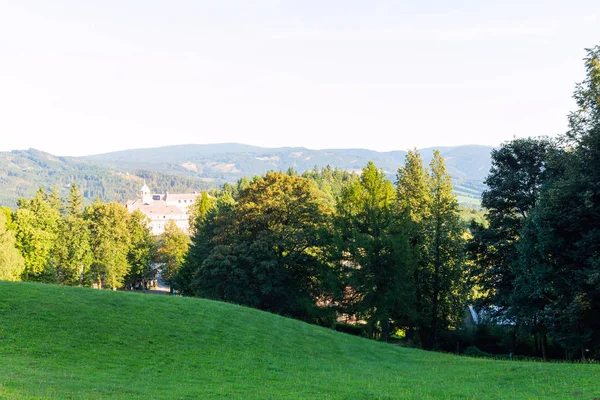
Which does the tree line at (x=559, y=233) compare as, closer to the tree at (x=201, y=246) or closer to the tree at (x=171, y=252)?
the tree at (x=201, y=246)

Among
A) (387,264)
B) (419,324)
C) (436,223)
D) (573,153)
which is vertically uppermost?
(573,153)

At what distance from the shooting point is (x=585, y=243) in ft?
84.0

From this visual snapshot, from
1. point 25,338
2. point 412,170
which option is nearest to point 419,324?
point 412,170

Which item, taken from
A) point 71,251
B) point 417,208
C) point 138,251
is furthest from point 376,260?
point 138,251

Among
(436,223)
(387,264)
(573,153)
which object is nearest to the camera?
(573,153)

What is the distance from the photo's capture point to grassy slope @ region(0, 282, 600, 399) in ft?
55.6

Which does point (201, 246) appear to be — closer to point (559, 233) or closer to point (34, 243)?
point (34, 243)

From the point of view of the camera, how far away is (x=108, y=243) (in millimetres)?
73812

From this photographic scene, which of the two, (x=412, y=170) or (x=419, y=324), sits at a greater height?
(x=412, y=170)

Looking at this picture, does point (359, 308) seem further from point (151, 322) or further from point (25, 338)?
point (25, 338)

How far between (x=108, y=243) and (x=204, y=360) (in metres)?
57.0

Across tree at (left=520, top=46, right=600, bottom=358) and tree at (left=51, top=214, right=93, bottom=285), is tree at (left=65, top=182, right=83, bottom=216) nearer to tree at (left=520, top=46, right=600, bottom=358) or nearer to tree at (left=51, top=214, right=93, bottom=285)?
tree at (left=51, top=214, right=93, bottom=285)

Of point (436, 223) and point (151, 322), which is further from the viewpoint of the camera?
point (436, 223)

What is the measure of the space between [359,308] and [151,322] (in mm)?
16649
